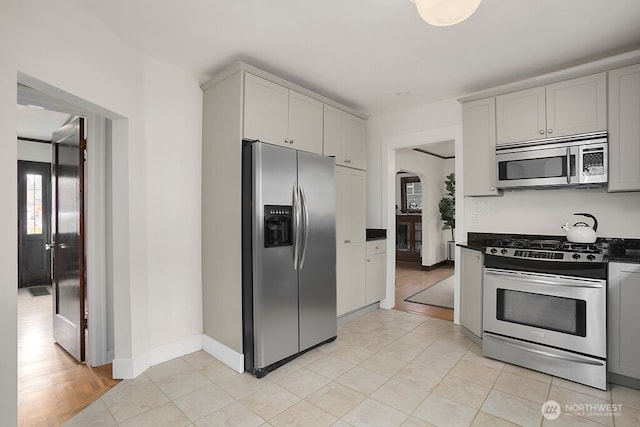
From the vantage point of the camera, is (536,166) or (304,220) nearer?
(304,220)

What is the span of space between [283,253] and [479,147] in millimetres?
2315

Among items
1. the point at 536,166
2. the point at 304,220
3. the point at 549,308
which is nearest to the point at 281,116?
the point at 304,220

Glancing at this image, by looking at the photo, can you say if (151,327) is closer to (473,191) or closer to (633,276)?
(473,191)

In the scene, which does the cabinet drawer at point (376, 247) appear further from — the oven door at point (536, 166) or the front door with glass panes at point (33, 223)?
the front door with glass panes at point (33, 223)

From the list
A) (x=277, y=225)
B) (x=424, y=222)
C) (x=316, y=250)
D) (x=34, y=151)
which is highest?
(x=34, y=151)

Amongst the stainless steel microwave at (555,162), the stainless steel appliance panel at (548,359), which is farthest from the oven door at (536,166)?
the stainless steel appliance panel at (548,359)

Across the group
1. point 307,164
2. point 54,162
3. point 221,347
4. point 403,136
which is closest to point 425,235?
point 403,136

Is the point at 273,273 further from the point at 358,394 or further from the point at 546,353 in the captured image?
the point at 546,353

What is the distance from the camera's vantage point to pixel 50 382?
2.42 m

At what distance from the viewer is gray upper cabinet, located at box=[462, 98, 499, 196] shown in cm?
321

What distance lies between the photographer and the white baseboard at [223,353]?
8.41ft

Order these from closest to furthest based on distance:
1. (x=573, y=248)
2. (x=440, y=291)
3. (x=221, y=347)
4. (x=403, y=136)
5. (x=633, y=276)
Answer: (x=633, y=276), (x=573, y=248), (x=221, y=347), (x=403, y=136), (x=440, y=291)

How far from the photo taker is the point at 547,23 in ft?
7.37

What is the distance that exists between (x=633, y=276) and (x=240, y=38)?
3.33 m
